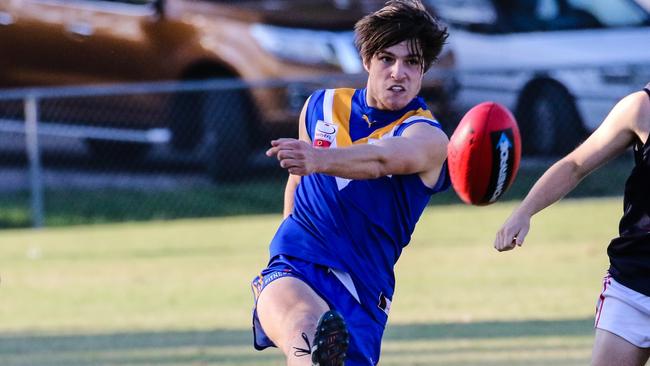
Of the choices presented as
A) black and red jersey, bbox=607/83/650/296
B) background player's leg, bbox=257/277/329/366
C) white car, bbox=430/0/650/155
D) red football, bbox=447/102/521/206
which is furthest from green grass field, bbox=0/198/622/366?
background player's leg, bbox=257/277/329/366

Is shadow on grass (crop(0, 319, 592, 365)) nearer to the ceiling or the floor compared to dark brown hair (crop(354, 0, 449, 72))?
nearer to the floor

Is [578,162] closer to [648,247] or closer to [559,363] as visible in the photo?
[648,247]

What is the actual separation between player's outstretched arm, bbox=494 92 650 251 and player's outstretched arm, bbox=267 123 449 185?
0.41m

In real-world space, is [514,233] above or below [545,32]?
below

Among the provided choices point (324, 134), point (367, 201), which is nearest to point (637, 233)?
point (367, 201)

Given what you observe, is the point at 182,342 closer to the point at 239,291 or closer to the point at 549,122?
the point at 239,291

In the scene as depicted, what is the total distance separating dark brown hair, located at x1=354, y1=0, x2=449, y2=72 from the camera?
201 inches

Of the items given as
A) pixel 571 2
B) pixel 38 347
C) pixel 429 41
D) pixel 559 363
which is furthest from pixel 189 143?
pixel 429 41

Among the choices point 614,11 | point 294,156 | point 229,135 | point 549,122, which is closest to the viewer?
point 294,156

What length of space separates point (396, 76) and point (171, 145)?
10027 millimetres

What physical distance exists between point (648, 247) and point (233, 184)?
10167 mm

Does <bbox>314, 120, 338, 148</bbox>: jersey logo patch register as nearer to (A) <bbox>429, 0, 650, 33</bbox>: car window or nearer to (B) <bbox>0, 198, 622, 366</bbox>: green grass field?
(B) <bbox>0, 198, 622, 366</bbox>: green grass field

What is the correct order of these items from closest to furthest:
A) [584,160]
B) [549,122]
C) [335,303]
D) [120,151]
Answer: [584,160] → [335,303] → [549,122] → [120,151]

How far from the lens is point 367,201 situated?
16.6 ft
